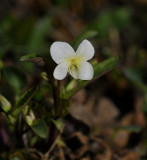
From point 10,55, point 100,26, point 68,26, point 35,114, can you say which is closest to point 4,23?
point 10,55

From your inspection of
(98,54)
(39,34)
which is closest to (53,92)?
(98,54)

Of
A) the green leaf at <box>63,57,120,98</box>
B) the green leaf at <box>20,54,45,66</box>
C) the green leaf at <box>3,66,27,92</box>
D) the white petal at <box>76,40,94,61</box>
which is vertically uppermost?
the white petal at <box>76,40,94,61</box>

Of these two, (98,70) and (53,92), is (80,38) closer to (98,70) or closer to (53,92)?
(98,70)

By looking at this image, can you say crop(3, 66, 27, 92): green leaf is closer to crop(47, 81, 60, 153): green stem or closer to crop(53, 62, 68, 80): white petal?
crop(47, 81, 60, 153): green stem

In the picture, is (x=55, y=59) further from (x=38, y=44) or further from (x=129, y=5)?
(x=129, y=5)

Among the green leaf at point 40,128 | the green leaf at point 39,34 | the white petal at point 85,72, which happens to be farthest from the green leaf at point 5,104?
the green leaf at point 39,34

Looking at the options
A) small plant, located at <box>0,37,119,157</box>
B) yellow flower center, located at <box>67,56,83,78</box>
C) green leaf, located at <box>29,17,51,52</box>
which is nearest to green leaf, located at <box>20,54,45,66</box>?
small plant, located at <box>0,37,119,157</box>

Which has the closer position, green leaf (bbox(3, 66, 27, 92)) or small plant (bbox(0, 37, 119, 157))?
small plant (bbox(0, 37, 119, 157))
